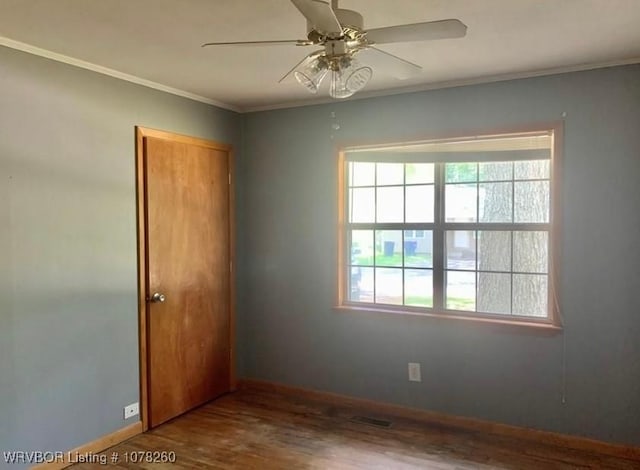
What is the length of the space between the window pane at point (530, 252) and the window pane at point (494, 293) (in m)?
0.13

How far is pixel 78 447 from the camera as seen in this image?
297 cm

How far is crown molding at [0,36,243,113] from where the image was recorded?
2611 millimetres

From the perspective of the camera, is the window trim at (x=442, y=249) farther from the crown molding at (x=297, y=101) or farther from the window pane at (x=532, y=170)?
the crown molding at (x=297, y=101)

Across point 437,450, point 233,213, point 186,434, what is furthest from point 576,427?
point 233,213

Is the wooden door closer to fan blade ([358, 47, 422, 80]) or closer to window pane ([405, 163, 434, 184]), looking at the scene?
window pane ([405, 163, 434, 184])

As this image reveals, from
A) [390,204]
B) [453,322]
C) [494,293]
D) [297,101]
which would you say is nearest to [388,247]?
[390,204]

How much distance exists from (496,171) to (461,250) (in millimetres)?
619

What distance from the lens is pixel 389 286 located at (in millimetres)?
3822

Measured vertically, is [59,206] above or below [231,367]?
above

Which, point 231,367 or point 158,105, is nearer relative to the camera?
point 158,105

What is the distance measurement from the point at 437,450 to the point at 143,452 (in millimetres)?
1895

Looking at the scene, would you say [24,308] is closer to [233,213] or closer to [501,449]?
[233,213]

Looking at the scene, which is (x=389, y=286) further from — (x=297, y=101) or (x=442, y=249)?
(x=297, y=101)

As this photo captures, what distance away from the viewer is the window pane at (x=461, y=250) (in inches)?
138
